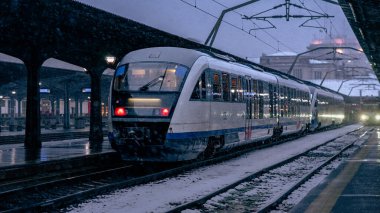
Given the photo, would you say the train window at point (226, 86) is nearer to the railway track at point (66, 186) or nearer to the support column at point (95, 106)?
the railway track at point (66, 186)

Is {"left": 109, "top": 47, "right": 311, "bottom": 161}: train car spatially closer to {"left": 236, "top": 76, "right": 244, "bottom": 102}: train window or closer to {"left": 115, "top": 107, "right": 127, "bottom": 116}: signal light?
{"left": 115, "top": 107, "right": 127, "bottom": 116}: signal light

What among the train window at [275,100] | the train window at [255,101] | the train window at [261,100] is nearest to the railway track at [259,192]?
the train window at [255,101]

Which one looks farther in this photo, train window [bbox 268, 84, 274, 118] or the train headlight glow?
train window [bbox 268, 84, 274, 118]

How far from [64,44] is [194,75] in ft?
23.7

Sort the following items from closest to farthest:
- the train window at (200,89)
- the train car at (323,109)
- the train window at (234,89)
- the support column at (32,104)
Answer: the train window at (200,89) < the train window at (234,89) < the support column at (32,104) < the train car at (323,109)

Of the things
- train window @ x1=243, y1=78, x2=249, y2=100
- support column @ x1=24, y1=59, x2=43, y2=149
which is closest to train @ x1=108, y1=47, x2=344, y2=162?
train window @ x1=243, y1=78, x2=249, y2=100

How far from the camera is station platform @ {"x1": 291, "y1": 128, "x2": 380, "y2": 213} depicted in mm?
8523

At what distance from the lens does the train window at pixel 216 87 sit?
15.1 m

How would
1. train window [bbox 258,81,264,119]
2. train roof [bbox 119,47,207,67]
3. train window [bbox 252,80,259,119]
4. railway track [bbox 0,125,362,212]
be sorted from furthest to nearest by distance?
train window [bbox 258,81,264,119] < train window [bbox 252,80,259,119] < train roof [bbox 119,47,207,67] < railway track [bbox 0,125,362,212]

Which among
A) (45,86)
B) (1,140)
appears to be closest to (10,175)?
(1,140)

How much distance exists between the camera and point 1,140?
25.9 metres

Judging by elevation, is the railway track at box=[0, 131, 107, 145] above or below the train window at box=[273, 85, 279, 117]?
below

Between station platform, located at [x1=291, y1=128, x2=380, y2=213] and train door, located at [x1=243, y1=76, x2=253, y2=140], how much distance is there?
4.32 meters

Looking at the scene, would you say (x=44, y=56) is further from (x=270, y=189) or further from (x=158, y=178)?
(x=270, y=189)
